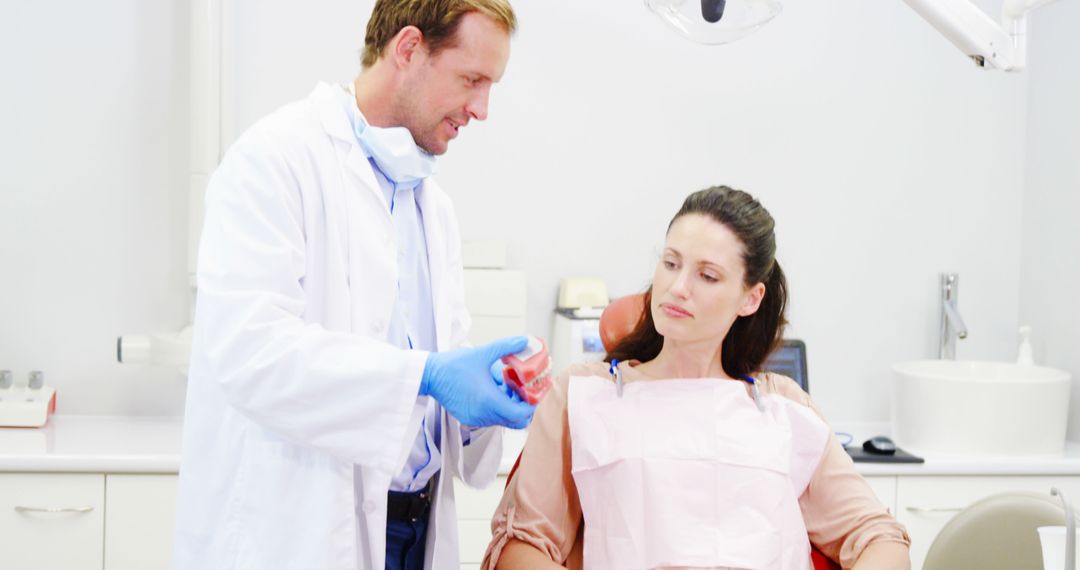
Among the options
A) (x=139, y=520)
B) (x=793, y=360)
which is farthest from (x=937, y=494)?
(x=139, y=520)

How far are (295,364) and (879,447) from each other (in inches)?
65.7

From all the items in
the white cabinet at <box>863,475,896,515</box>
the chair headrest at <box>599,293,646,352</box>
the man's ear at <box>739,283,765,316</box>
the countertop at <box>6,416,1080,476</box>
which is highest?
the man's ear at <box>739,283,765,316</box>

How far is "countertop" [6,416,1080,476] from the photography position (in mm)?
2258

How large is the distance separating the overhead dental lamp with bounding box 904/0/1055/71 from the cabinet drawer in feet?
6.27

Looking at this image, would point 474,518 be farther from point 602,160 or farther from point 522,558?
point 602,160

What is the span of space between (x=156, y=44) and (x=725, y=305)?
5.73ft

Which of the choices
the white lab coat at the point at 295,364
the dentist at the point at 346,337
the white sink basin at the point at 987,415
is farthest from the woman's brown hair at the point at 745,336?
the white sink basin at the point at 987,415

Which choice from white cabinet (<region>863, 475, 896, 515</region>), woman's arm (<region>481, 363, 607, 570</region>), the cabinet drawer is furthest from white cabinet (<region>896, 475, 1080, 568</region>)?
the cabinet drawer

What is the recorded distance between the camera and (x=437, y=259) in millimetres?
1670

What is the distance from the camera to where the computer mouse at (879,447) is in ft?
8.20

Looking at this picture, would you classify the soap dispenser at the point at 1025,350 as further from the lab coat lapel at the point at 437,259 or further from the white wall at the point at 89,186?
the white wall at the point at 89,186

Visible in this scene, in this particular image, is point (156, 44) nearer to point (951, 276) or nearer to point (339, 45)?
point (339, 45)

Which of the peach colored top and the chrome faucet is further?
the chrome faucet

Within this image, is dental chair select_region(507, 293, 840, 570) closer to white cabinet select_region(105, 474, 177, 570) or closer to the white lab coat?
the white lab coat
